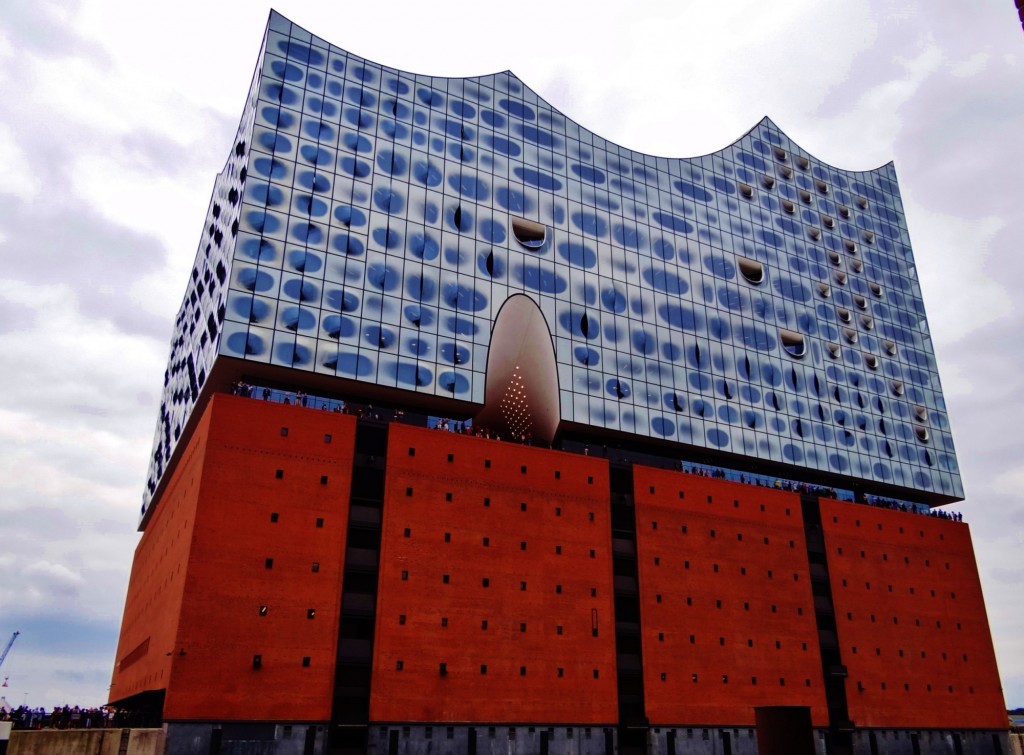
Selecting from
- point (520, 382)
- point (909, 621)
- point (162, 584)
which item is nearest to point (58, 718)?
point (162, 584)

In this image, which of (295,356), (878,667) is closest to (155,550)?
(295,356)

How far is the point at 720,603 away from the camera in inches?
1586

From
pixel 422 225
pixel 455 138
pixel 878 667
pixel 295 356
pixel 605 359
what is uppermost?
pixel 455 138

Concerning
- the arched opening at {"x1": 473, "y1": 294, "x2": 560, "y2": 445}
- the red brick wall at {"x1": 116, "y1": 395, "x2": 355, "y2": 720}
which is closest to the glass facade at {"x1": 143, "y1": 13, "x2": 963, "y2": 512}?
the arched opening at {"x1": 473, "y1": 294, "x2": 560, "y2": 445}

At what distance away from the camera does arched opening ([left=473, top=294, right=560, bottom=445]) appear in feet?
→ 126

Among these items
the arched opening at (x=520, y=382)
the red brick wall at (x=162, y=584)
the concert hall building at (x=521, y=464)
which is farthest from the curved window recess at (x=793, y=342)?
the red brick wall at (x=162, y=584)

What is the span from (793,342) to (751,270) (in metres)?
4.94

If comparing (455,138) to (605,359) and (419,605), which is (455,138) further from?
(419,605)

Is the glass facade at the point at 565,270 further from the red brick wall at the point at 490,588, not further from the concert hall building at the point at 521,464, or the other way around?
the red brick wall at the point at 490,588

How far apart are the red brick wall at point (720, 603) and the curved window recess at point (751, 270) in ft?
43.7

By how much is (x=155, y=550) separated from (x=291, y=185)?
19.6 metres

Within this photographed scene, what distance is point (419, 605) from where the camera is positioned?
107 ft

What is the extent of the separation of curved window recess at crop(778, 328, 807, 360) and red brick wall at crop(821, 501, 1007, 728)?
909 centimetres

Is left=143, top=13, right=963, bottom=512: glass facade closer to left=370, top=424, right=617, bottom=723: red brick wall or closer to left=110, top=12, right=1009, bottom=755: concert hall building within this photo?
left=110, top=12, right=1009, bottom=755: concert hall building
